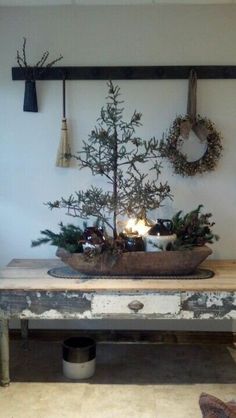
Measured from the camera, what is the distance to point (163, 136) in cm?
299

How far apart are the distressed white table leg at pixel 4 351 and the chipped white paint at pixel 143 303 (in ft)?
1.64

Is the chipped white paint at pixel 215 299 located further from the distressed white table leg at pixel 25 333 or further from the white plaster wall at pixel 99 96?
the distressed white table leg at pixel 25 333

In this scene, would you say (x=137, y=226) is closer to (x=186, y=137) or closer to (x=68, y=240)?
(x=68, y=240)

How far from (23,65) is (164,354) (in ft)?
6.91

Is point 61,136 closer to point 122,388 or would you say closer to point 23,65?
point 23,65

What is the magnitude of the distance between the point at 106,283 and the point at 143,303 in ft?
0.74

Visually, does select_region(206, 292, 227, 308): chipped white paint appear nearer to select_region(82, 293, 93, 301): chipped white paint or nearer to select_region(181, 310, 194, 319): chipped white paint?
select_region(181, 310, 194, 319): chipped white paint

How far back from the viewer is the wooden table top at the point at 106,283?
2.33 m

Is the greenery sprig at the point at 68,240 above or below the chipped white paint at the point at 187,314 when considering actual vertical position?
above

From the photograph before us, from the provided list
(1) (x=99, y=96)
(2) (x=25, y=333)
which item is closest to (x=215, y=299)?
(2) (x=25, y=333)

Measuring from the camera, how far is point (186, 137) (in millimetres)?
2898

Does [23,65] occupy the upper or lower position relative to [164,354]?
upper

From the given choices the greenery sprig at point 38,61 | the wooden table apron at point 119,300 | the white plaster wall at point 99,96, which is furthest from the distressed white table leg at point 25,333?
the greenery sprig at point 38,61

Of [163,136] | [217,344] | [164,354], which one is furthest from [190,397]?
[163,136]
